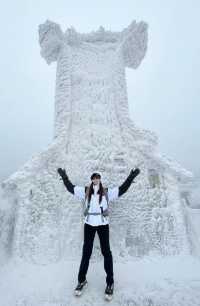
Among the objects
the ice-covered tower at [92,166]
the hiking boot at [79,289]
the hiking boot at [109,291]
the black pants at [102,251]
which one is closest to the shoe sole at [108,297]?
the hiking boot at [109,291]

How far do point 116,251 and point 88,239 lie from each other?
0.96 metres

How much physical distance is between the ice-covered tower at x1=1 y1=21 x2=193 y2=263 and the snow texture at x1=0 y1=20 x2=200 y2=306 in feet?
0.05

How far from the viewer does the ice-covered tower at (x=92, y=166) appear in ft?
12.3

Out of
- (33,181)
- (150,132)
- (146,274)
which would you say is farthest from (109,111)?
(146,274)

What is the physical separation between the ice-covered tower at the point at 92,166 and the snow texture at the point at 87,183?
0.02m

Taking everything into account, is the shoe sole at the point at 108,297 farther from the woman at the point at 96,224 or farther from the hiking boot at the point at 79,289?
the hiking boot at the point at 79,289

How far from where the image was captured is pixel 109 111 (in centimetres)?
481

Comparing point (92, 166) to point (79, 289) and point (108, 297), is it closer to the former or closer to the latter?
point (79, 289)

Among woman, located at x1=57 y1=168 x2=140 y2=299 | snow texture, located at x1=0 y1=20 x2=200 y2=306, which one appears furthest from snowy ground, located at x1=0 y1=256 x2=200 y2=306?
woman, located at x1=57 y1=168 x2=140 y2=299

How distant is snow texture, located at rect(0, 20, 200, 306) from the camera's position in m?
3.13

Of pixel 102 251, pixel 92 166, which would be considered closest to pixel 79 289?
pixel 102 251

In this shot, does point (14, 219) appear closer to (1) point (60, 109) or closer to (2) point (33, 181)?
(2) point (33, 181)

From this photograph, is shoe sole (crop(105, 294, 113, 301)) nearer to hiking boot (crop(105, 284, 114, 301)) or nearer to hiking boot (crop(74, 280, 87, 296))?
hiking boot (crop(105, 284, 114, 301))

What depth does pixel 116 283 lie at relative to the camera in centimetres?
312
